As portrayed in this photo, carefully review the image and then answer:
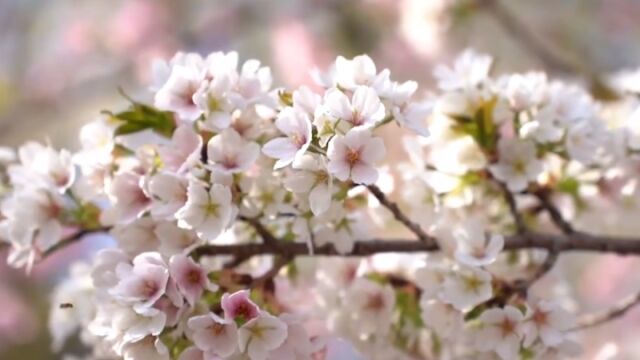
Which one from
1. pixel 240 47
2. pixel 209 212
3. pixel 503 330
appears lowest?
pixel 240 47

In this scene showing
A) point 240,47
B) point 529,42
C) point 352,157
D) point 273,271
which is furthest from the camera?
point 240,47

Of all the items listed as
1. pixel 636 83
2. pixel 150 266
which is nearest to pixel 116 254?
pixel 150 266

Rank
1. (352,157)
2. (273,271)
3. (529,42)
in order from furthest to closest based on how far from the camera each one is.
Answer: (529,42) → (273,271) → (352,157)

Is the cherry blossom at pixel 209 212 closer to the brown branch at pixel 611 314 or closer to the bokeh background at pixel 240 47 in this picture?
the brown branch at pixel 611 314

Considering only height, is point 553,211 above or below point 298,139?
below

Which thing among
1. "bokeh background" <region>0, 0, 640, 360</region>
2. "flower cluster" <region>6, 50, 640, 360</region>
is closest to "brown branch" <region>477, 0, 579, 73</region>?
"bokeh background" <region>0, 0, 640, 360</region>

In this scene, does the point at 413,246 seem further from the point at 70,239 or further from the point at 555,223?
the point at 70,239

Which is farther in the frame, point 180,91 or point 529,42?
point 529,42

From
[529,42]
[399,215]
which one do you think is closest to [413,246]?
[399,215]
